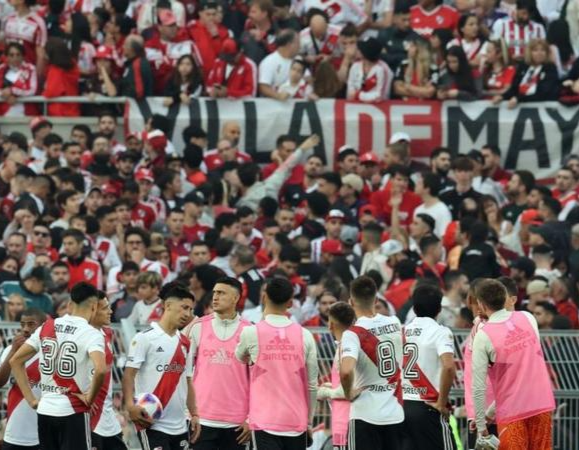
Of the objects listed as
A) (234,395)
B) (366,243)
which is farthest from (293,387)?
(366,243)

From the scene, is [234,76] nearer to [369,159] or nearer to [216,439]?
[369,159]

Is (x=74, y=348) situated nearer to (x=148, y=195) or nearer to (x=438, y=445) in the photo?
(x=438, y=445)

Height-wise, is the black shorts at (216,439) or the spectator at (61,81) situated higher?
the spectator at (61,81)

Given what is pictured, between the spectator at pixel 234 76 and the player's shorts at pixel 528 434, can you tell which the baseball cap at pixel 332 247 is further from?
the player's shorts at pixel 528 434

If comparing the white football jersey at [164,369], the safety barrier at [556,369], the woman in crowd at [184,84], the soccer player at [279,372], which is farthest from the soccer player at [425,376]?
the woman in crowd at [184,84]

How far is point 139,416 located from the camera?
1606cm

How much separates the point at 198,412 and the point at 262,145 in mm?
10299

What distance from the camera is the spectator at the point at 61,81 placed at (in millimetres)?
26094

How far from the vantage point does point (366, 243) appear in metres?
22.2

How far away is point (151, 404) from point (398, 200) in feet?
26.7

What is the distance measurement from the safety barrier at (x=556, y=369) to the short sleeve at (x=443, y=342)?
286cm

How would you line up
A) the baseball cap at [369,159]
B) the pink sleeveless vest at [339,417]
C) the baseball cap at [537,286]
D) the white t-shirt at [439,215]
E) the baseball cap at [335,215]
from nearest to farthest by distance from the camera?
the pink sleeveless vest at [339,417] → the baseball cap at [537,286] → the baseball cap at [335,215] → the white t-shirt at [439,215] → the baseball cap at [369,159]

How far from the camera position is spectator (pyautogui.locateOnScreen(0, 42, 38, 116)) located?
26.2 meters

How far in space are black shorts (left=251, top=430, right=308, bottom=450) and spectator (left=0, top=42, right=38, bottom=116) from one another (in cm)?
1095
